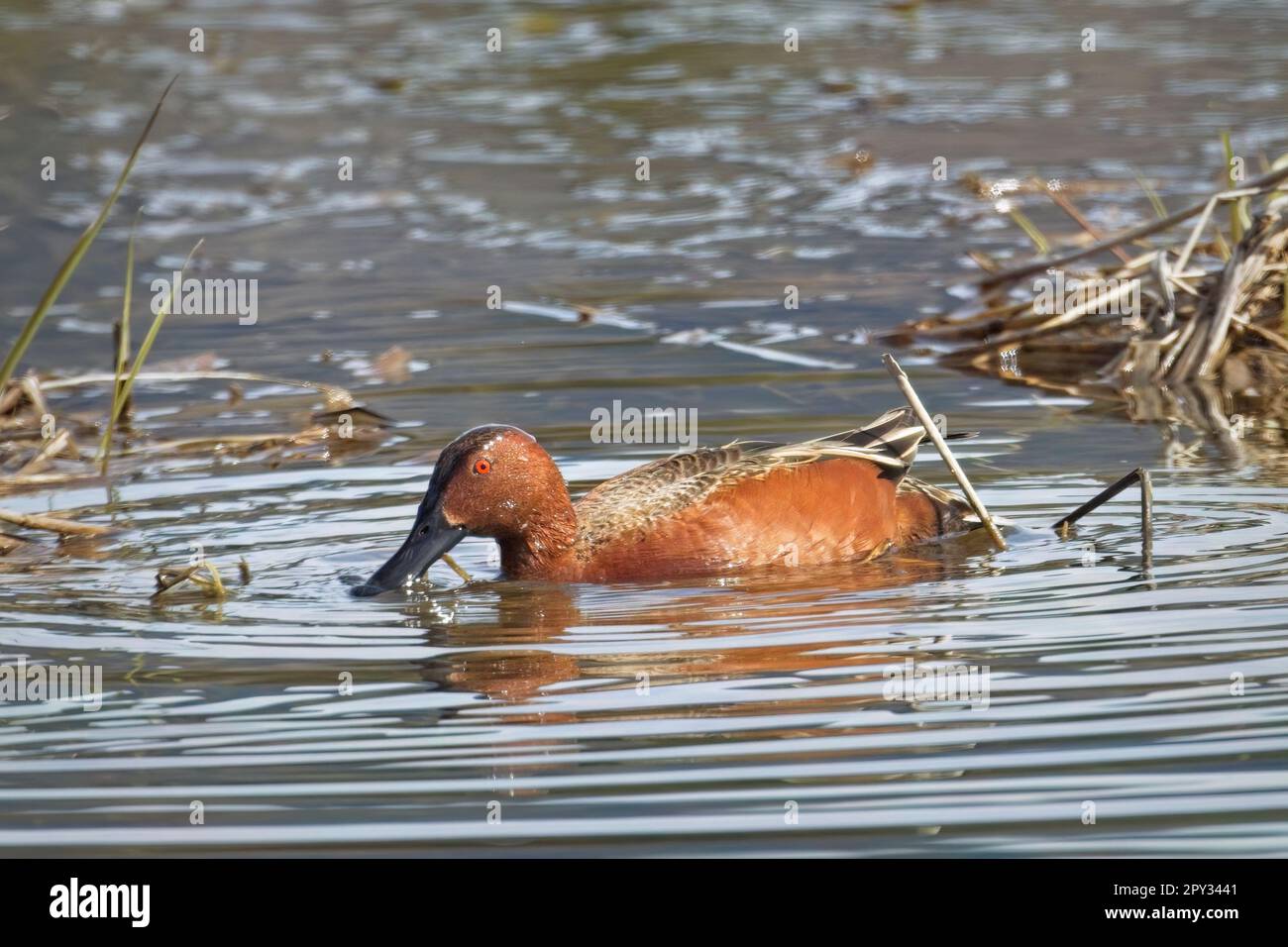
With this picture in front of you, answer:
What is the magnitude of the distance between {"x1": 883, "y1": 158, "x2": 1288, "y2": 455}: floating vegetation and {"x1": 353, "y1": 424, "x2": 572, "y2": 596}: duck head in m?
3.31

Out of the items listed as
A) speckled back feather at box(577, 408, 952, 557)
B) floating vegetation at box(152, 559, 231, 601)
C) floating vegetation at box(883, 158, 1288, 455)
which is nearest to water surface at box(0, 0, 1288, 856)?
floating vegetation at box(152, 559, 231, 601)

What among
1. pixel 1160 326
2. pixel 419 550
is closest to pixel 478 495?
pixel 419 550

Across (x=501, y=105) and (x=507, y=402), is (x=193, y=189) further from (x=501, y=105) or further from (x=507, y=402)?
(x=507, y=402)

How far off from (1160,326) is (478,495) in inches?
181

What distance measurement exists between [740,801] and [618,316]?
723 cm

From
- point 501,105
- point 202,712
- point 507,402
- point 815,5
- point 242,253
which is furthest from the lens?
point 815,5

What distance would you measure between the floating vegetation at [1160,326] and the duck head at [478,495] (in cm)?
331

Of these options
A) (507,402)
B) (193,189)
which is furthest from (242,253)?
(507,402)

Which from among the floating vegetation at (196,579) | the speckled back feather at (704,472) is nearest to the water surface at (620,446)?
the floating vegetation at (196,579)

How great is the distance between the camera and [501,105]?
1762cm

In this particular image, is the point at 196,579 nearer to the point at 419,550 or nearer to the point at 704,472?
the point at 419,550

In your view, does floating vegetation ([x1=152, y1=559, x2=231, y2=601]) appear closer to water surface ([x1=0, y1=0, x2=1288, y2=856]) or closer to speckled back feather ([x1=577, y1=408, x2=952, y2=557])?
water surface ([x1=0, y1=0, x2=1288, y2=856])

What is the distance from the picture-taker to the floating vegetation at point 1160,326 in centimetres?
949

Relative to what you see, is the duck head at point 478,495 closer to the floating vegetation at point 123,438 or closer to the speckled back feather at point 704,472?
the speckled back feather at point 704,472
